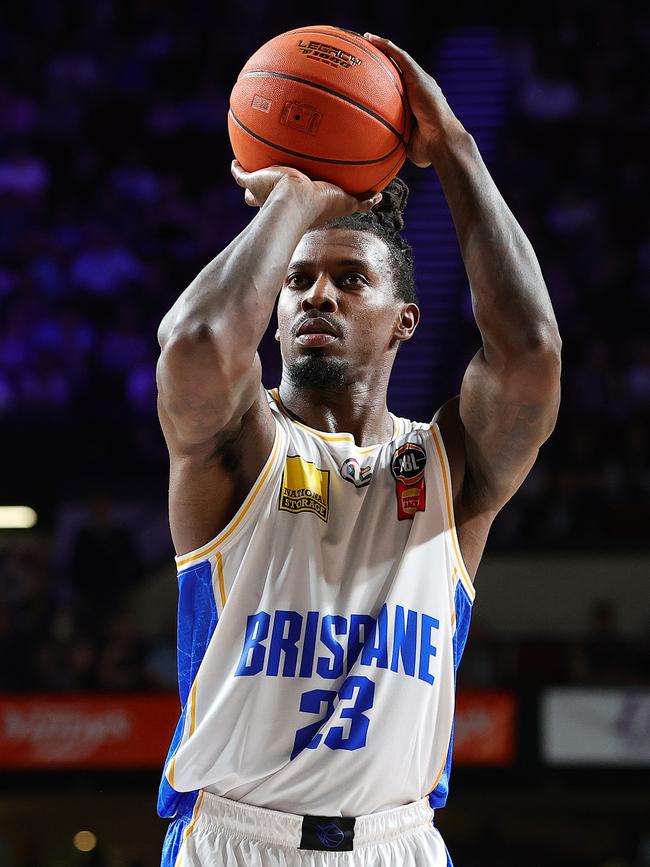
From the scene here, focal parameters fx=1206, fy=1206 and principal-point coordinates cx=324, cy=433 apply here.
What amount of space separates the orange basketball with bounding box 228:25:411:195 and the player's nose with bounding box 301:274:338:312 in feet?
0.87

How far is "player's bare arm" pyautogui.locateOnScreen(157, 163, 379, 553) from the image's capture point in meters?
2.58

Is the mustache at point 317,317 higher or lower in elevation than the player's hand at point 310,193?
lower

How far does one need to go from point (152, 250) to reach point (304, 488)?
8.56m

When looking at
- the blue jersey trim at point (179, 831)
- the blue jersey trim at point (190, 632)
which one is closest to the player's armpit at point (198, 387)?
the blue jersey trim at point (190, 632)

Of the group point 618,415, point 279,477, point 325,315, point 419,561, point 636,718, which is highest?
point 618,415

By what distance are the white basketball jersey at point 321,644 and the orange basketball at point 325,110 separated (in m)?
0.68

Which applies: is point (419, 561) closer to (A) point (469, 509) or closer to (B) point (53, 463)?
(A) point (469, 509)

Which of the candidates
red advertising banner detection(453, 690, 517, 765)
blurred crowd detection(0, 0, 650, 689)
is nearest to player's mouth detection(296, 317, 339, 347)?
red advertising banner detection(453, 690, 517, 765)

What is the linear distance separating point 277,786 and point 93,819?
22.1 ft

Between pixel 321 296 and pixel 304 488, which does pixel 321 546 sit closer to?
pixel 304 488

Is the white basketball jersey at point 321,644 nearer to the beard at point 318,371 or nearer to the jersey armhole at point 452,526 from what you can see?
the jersey armhole at point 452,526

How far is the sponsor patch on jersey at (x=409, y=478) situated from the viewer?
2.93 meters

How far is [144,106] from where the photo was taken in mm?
12078

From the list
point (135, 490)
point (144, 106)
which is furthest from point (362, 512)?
point (144, 106)
